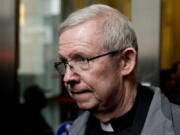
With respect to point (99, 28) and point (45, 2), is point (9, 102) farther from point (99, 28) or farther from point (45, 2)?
point (99, 28)

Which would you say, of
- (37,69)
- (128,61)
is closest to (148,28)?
(128,61)

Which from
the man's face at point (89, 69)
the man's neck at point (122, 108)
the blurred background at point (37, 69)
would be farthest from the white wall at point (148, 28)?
the man's face at point (89, 69)

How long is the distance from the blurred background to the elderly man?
5.00 ft

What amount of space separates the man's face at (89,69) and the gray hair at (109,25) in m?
0.03

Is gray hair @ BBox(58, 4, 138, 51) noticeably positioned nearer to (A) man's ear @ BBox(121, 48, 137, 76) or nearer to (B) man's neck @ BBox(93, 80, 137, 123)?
(A) man's ear @ BBox(121, 48, 137, 76)

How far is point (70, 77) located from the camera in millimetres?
1912

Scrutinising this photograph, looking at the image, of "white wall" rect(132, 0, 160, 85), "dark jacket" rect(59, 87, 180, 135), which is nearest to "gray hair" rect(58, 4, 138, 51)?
"dark jacket" rect(59, 87, 180, 135)

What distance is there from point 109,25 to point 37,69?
2.84 metres

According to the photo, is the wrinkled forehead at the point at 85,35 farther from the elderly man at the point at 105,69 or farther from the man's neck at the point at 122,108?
the man's neck at the point at 122,108

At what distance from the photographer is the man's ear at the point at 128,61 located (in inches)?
78.3

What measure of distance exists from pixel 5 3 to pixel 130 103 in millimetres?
2551

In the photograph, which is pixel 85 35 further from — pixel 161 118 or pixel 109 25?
pixel 161 118

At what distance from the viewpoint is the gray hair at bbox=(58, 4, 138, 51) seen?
1933 mm

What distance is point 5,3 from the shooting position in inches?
167
